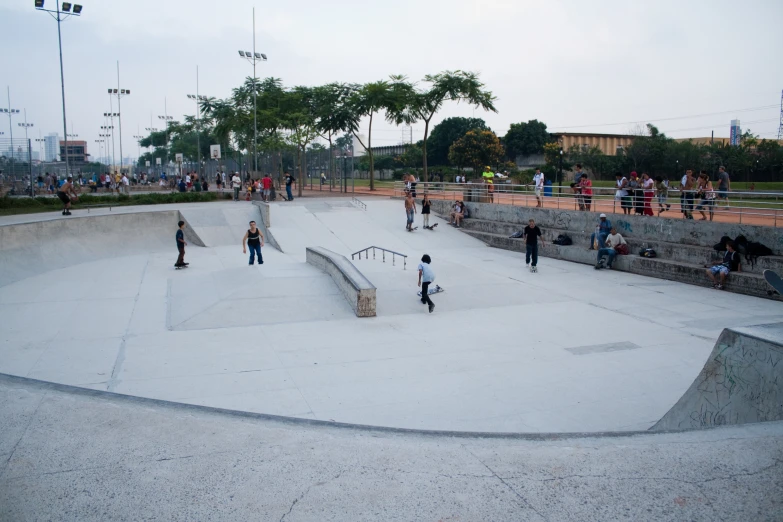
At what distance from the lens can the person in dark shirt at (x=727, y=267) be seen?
14.3 m

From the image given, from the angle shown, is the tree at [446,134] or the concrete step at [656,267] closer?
the concrete step at [656,267]

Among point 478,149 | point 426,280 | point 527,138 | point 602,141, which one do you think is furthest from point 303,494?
point 527,138

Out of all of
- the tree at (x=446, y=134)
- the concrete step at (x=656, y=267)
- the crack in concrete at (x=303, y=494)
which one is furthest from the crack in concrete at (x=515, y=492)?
the tree at (x=446, y=134)

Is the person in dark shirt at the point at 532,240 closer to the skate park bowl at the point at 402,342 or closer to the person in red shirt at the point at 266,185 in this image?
the skate park bowl at the point at 402,342

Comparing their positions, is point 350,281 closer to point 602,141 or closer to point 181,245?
point 181,245

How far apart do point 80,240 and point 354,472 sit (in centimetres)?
1953

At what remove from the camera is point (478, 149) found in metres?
55.6

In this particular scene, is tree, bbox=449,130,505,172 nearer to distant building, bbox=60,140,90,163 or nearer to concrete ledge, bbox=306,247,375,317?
concrete ledge, bbox=306,247,375,317

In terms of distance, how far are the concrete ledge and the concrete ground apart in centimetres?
738

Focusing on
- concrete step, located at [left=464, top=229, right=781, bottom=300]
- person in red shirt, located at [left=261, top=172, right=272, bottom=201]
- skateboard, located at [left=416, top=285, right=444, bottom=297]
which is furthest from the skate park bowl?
person in red shirt, located at [left=261, top=172, right=272, bottom=201]

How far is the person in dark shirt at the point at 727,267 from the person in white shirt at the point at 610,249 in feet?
10.5

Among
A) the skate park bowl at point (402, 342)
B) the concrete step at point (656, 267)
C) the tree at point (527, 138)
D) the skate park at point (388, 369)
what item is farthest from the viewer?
the tree at point (527, 138)

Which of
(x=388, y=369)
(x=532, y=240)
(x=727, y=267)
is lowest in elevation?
(x=388, y=369)

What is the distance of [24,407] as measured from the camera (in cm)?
496
